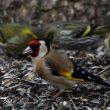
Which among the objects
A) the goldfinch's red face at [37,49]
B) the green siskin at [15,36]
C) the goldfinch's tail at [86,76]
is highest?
the goldfinch's red face at [37,49]

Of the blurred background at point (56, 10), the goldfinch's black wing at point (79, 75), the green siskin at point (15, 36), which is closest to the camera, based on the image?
the goldfinch's black wing at point (79, 75)

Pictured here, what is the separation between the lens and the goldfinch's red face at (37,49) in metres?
5.17

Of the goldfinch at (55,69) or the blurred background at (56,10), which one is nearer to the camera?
the goldfinch at (55,69)

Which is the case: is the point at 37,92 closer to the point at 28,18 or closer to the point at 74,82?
the point at 74,82

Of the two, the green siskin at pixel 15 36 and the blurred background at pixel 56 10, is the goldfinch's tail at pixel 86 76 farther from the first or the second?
the blurred background at pixel 56 10

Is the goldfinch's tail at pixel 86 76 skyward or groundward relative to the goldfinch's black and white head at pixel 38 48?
groundward

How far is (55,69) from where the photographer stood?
5105 mm

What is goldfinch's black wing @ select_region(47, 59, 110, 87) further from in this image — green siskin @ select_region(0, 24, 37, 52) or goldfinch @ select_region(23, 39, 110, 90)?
green siskin @ select_region(0, 24, 37, 52)

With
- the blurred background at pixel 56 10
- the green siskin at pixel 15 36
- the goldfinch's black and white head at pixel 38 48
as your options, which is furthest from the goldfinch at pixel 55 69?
the blurred background at pixel 56 10

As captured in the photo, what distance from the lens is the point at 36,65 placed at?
5.12 m

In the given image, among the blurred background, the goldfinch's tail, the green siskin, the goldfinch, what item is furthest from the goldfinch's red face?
the blurred background

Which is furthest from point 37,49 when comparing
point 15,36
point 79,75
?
point 15,36

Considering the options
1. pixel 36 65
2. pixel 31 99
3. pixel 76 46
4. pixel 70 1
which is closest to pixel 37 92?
pixel 31 99

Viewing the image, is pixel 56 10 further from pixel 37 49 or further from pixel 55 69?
pixel 55 69
